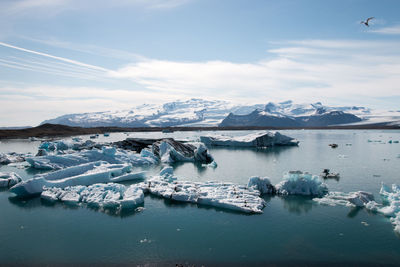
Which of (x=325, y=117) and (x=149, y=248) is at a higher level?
(x=325, y=117)

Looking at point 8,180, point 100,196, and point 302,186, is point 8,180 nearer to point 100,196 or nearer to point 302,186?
point 100,196

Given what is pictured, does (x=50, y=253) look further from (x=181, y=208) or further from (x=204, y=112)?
(x=204, y=112)

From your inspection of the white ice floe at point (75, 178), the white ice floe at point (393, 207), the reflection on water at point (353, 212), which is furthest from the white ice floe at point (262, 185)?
the white ice floe at point (75, 178)

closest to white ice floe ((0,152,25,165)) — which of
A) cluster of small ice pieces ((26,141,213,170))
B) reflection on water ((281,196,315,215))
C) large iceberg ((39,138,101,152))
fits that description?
cluster of small ice pieces ((26,141,213,170))

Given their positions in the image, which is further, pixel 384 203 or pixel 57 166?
pixel 57 166

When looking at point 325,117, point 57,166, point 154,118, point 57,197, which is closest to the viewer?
point 57,197

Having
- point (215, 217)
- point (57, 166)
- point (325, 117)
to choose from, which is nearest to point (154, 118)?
point (325, 117)

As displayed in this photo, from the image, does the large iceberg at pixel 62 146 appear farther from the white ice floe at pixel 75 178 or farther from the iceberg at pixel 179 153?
the white ice floe at pixel 75 178

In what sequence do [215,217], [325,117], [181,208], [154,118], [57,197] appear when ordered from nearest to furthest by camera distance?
[215,217] < [181,208] < [57,197] < [325,117] < [154,118]
